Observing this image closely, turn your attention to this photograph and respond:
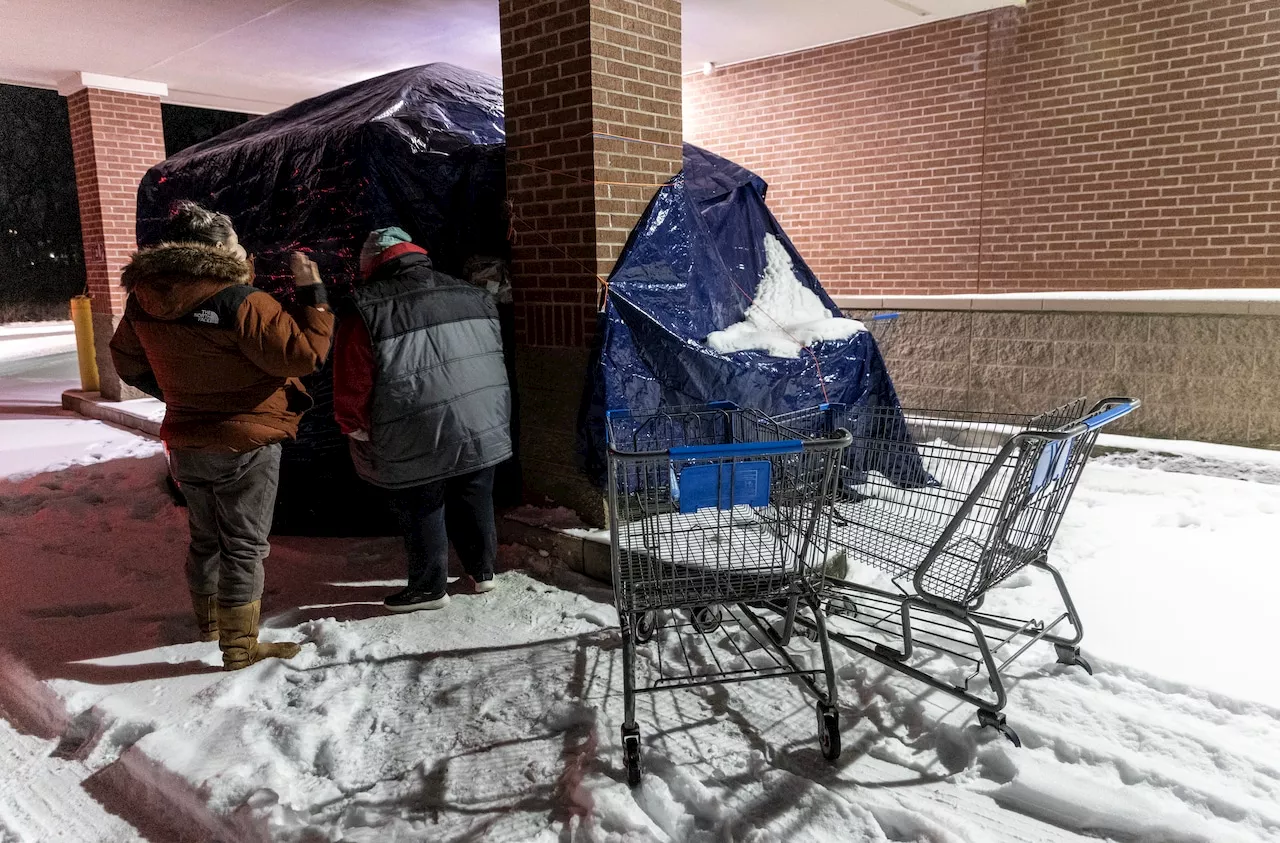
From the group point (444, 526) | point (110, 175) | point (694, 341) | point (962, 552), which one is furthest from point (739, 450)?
point (110, 175)

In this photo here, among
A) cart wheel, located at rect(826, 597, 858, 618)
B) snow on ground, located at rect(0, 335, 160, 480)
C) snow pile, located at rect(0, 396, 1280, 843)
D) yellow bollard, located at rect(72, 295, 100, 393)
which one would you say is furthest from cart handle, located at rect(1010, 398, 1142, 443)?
yellow bollard, located at rect(72, 295, 100, 393)

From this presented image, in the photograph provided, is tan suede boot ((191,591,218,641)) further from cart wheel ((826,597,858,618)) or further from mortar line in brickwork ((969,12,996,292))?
mortar line in brickwork ((969,12,996,292))

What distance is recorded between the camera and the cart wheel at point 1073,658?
3375 millimetres

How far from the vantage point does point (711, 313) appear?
5051 millimetres

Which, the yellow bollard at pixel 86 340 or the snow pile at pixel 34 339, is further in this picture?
the snow pile at pixel 34 339

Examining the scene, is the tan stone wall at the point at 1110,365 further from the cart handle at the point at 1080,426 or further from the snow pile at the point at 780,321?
the cart handle at the point at 1080,426

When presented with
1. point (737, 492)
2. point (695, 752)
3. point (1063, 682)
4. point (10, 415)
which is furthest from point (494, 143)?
point (10, 415)

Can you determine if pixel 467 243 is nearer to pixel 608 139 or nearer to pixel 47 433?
pixel 608 139

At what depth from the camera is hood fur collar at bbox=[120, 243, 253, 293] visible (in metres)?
3.29

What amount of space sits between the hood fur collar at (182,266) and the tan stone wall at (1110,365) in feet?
21.0

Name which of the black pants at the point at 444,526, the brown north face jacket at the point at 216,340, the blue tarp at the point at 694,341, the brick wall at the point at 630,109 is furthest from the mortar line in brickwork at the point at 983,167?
the brown north face jacket at the point at 216,340

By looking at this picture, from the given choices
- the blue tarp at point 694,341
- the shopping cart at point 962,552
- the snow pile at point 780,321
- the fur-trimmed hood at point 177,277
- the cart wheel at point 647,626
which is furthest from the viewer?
the snow pile at point 780,321

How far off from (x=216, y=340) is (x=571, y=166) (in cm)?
215

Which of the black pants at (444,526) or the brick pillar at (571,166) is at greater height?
the brick pillar at (571,166)
